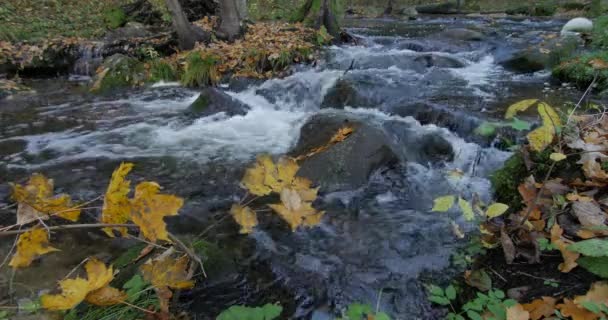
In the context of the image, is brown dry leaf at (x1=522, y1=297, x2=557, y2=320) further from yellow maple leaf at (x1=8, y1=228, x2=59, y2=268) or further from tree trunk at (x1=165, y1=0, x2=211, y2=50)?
tree trunk at (x1=165, y1=0, x2=211, y2=50)

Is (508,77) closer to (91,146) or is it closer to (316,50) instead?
(316,50)

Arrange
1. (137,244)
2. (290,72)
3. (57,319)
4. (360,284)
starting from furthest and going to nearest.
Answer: (290,72) < (137,244) < (360,284) < (57,319)

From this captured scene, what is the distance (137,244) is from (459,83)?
269 inches

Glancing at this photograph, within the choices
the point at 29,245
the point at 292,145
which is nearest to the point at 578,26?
the point at 292,145

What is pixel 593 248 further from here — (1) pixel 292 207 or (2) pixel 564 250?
(1) pixel 292 207

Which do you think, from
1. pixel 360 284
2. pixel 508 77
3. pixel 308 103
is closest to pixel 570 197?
pixel 360 284

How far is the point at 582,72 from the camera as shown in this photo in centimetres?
703

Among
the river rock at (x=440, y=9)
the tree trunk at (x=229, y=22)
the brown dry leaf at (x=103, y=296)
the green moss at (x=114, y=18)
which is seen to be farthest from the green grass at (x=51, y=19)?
the river rock at (x=440, y=9)

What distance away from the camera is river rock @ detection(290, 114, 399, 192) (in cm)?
452

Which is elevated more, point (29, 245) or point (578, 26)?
point (578, 26)

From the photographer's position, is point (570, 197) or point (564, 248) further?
point (570, 197)

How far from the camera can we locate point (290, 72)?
9.30 metres

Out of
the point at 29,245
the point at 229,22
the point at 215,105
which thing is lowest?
the point at 215,105

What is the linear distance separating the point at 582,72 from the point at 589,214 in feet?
19.6
